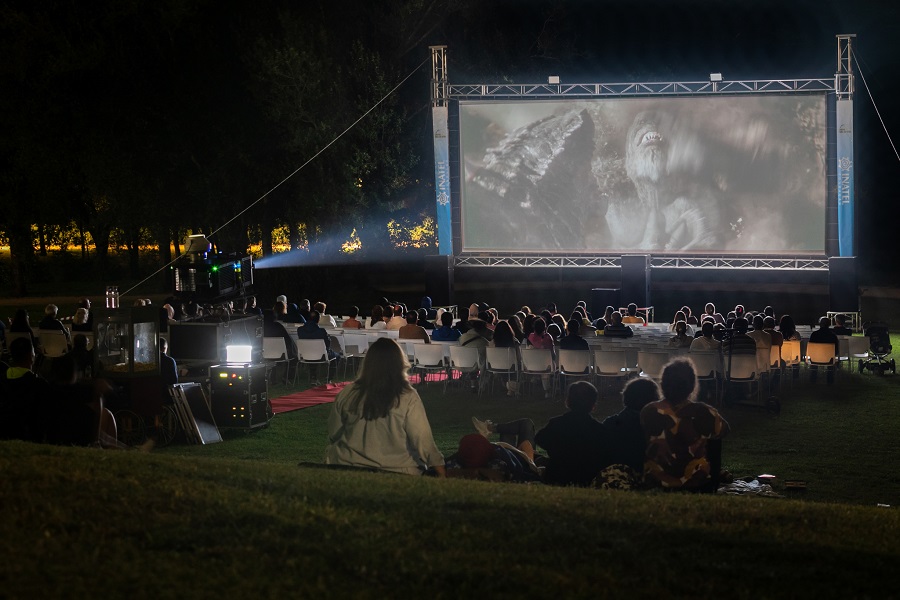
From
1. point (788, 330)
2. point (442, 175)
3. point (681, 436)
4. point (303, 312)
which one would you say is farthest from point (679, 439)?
point (442, 175)

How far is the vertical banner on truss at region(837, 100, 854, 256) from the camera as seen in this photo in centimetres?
1912

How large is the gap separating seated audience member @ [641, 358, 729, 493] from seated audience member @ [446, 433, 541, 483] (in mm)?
859

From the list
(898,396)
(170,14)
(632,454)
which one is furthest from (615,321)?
(170,14)

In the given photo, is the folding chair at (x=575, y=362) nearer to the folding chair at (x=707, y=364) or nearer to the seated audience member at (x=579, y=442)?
the folding chair at (x=707, y=364)

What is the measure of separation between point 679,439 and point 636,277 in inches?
573

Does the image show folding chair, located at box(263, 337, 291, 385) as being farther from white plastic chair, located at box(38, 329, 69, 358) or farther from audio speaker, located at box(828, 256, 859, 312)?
audio speaker, located at box(828, 256, 859, 312)

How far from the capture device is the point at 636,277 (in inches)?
819

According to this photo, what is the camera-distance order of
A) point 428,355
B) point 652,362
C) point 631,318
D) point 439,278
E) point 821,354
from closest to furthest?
point 652,362
point 821,354
point 428,355
point 631,318
point 439,278

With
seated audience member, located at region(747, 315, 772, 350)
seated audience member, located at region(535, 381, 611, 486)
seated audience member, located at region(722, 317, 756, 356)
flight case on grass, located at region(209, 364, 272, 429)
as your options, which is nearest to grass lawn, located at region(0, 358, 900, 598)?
seated audience member, located at region(535, 381, 611, 486)

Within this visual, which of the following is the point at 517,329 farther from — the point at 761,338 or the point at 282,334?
the point at 282,334

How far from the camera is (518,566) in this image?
405cm

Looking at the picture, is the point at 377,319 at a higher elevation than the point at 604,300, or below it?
below

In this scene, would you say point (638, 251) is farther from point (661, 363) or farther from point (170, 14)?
point (170, 14)

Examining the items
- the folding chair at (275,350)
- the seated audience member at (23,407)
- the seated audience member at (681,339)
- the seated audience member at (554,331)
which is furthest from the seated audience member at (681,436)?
the folding chair at (275,350)
